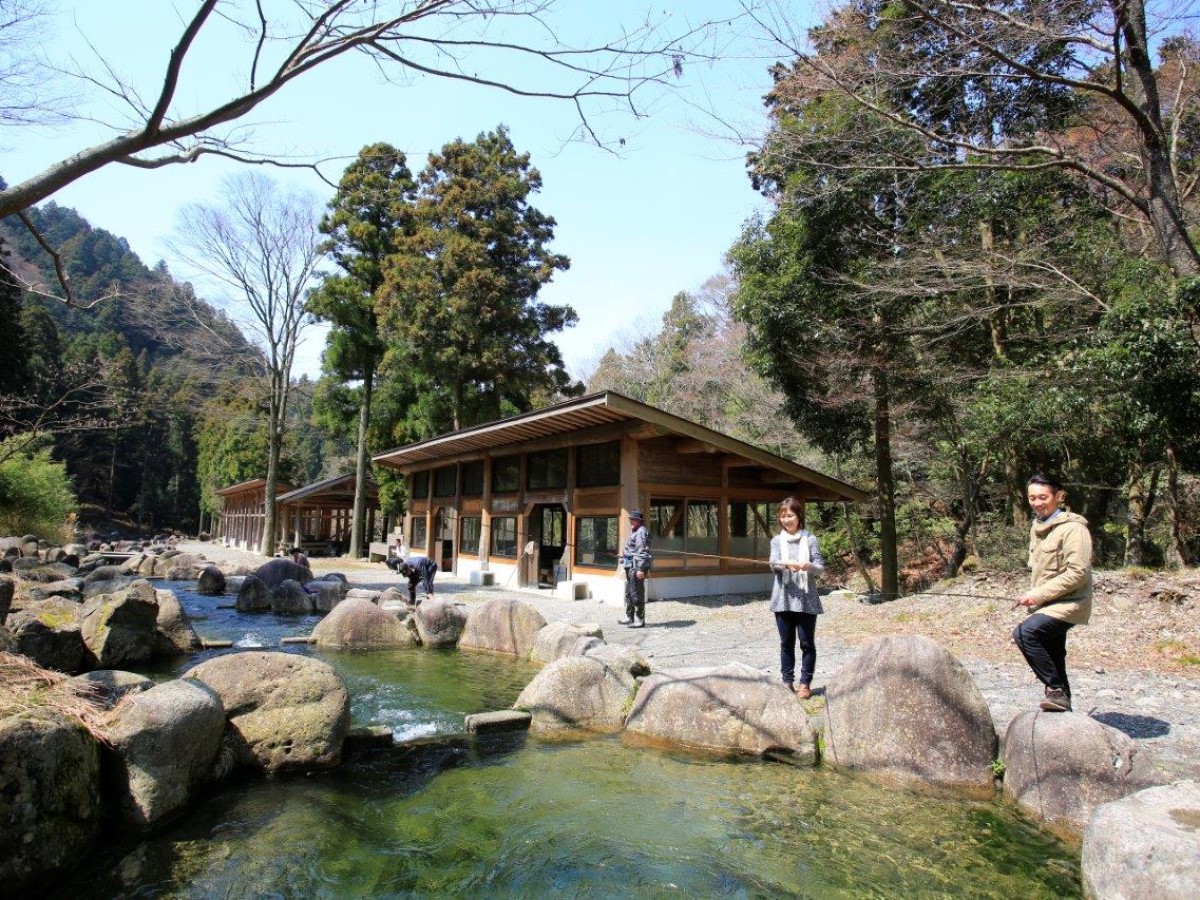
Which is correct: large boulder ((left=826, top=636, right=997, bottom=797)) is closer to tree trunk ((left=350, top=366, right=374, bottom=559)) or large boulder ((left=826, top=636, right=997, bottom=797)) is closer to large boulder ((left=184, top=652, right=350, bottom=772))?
large boulder ((left=184, top=652, right=350, bottom=772))

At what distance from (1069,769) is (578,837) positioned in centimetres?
255

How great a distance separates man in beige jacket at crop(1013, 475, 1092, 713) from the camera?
3791 mm

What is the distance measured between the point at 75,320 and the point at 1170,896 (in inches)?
2702

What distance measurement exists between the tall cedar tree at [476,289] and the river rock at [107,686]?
16.3 metres

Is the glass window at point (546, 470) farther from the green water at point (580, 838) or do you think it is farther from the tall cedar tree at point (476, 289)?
the green water at point (580, 838)

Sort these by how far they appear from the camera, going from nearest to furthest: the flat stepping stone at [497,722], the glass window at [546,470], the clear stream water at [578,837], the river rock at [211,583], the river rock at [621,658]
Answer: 1. the clear stream water at [578,837]
2. the flat stepping stone at [497,722]
3. the river rock at [621,658]
4. the glass window at [546,470]
5. the river rock at [211,583]

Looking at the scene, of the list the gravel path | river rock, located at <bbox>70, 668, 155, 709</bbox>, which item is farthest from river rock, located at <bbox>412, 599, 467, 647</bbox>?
river rock, located at <bbox>70, 668, 155, 709</bbox>

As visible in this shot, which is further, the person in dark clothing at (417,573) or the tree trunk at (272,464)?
the tree trunk at (272,464)

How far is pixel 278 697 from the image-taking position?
453 centimetres

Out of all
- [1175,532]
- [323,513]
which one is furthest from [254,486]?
[1175,532]

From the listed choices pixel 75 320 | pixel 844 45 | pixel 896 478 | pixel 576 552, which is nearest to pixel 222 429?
pixel 75 320

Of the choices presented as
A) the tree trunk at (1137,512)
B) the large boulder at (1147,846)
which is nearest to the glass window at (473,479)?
→ the tree trunk at (1137,512)

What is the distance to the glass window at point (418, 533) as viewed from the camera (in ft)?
67.7

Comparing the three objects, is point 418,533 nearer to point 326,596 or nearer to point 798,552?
point 326,596
